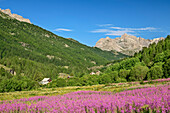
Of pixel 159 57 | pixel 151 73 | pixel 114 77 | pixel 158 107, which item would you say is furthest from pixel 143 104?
pixel 159 57

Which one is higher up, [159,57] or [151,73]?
[159,57]

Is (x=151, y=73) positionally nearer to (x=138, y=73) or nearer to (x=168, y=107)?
(x=138, y=73)

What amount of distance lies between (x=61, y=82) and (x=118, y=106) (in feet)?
284

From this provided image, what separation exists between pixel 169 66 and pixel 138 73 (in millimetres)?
13654

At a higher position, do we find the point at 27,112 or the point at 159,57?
the point at 159,57

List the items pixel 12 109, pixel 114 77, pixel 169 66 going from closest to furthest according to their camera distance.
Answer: pixel 12 109, pixel 169 66, pixel 114 77

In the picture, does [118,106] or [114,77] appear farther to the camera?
[114,77]

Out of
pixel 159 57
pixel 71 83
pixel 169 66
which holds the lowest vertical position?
pixel 71 83

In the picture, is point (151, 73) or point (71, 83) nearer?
point (151, 73)

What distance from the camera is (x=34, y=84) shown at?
96.3 m

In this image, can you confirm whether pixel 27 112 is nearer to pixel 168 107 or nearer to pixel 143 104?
pixel 143 104

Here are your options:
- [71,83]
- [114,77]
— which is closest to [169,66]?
[114,77]

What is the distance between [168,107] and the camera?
23.6 ft

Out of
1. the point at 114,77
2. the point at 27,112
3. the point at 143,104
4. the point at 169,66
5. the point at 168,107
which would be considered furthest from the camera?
the point at 114,77
